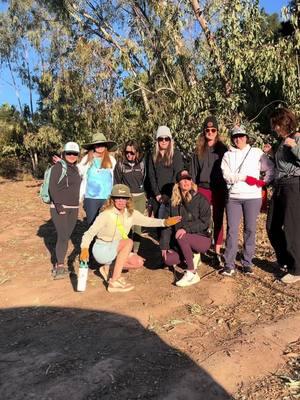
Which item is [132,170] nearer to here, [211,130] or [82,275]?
[211,130]

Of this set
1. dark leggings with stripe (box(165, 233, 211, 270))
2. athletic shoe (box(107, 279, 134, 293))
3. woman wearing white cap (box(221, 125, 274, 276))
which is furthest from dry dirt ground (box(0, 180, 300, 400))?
woman wearing white cap (box(221, 125, 274, 276))

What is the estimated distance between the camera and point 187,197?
18.9 feet

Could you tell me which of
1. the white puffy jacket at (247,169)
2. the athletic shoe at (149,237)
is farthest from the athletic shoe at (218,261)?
the athletic shoe at (149,237)

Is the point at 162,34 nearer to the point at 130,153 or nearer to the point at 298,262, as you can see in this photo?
the point at 130,153

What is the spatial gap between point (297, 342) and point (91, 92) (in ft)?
38.4

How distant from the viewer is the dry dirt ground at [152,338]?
3.38 m

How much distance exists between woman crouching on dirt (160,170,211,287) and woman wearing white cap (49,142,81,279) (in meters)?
1.32

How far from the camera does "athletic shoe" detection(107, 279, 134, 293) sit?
5520mm

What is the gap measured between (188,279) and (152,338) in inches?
57.8

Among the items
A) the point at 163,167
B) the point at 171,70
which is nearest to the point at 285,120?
the point at 163,167

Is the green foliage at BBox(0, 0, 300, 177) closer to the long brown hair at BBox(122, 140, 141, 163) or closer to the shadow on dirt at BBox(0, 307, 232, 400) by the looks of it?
the long brown hair at BBox(122, 140, 141, 163)

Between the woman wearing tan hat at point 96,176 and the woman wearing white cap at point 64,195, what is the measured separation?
13 centimetres

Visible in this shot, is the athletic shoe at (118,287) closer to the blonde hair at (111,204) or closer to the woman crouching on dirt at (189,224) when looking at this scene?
the woman crouching on dirt at (189,224)

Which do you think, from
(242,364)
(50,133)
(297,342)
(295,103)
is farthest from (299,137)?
(50,133)
